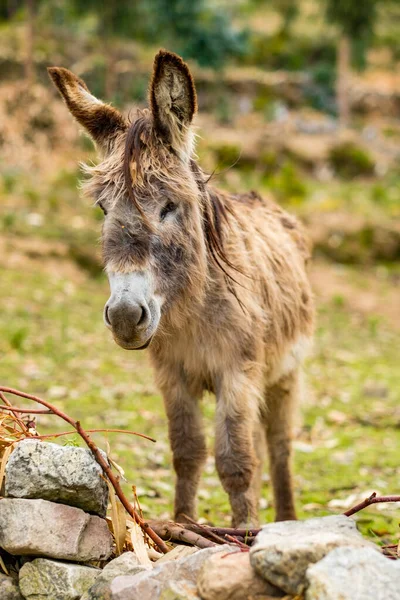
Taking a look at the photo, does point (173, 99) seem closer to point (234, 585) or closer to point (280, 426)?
point (234, 585)

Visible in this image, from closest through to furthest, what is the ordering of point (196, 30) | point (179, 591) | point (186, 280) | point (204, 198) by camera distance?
point (179, 591) → point (186, 280) → point (204, 198) → point (196, 30)

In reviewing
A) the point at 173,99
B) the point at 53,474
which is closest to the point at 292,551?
the point at 53,474

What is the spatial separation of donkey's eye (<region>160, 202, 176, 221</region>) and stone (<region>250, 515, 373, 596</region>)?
1.52 m

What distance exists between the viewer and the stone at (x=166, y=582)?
242 cm

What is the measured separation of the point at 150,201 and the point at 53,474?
1283 mm

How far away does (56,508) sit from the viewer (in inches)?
109

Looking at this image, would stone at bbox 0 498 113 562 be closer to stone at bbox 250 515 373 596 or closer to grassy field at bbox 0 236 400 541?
stone at bbox 250 515 373 596

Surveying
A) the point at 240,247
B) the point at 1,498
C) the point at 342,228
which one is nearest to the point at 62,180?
the point at 342,228

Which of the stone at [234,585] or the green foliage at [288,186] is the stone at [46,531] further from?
the green foliage at [288,186]

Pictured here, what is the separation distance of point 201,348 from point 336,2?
21.1 metres

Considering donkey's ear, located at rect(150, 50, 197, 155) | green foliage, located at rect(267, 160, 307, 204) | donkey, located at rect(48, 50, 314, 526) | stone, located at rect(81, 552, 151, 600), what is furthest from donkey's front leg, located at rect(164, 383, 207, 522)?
green foliage, located at rect(267, 160, 307, 204)

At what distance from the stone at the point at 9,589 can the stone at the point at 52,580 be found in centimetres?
5

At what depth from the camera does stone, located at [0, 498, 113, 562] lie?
2.69m

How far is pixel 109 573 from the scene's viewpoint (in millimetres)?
2627
